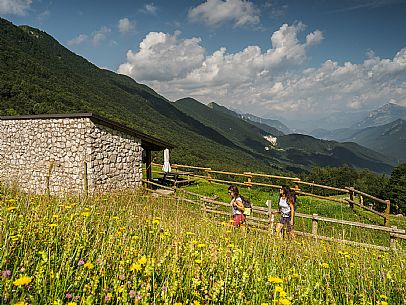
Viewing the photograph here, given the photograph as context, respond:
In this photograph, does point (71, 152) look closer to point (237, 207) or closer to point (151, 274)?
Result: point (237, 207)

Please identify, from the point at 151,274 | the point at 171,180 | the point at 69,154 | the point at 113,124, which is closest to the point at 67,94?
the point at 171,180

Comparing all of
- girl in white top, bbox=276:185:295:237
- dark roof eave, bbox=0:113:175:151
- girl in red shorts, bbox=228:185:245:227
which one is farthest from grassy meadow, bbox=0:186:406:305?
dark roof eave, bbox=0:113:175:151

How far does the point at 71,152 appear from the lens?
13.3 m

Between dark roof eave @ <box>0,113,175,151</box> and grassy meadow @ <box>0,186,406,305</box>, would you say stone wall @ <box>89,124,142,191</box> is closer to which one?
dark roof eave @ <box>0,113,175,151</box>

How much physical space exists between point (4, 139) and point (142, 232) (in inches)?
620

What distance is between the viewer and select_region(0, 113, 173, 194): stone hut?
1303 centimetres

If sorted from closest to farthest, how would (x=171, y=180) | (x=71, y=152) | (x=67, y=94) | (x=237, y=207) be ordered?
(x=237, y=207)
(x=71, y=152)
(x=171, y=180)
(x=67, y=94)

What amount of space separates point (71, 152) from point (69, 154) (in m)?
0.17

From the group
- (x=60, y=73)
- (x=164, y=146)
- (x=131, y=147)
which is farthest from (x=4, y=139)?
(x=60, y=73)

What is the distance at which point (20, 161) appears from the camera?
15195 millimetres

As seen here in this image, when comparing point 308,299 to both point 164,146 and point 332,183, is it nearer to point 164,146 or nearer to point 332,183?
point 164,146

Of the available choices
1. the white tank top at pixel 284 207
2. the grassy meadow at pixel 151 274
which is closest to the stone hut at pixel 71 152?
the white tank top at pixel 284 207

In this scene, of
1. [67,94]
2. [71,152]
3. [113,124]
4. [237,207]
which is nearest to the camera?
[237,207]

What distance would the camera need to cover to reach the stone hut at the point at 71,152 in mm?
13031
